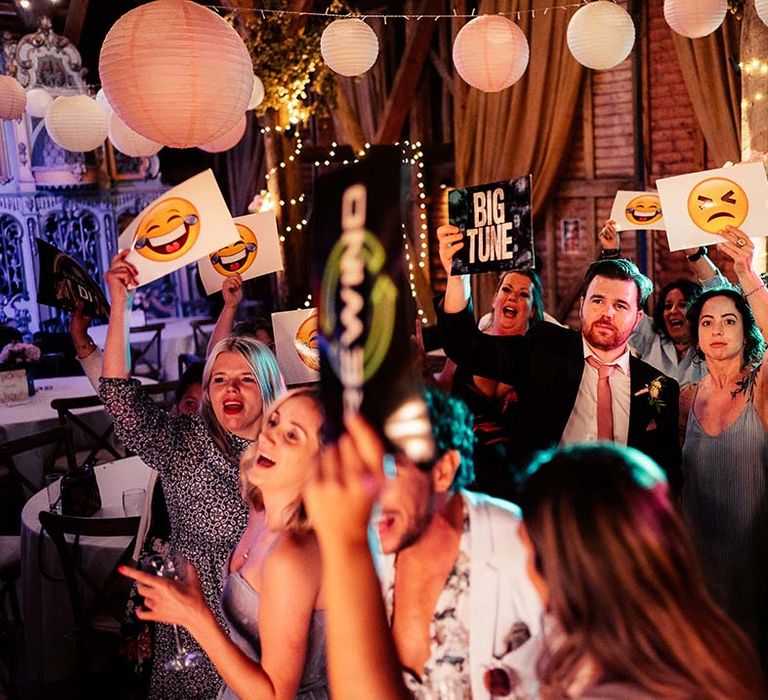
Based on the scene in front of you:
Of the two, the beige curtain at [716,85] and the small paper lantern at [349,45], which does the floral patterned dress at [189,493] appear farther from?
the beige curtain at [716,85]

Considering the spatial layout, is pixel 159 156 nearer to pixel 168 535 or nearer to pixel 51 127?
pixel 51 127

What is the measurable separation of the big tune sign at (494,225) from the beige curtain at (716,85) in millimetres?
3736

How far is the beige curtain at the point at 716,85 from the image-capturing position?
18.8ft

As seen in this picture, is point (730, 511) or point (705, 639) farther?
point (730, 511)

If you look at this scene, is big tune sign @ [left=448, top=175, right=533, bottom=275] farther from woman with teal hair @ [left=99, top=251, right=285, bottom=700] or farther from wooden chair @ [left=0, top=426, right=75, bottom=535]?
wooden chair @ [left=0, top=426, right=75, bottom=535]

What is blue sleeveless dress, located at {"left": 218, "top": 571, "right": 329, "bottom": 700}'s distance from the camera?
1.65 m

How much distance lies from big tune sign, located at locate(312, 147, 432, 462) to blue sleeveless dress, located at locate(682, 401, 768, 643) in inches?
73.2

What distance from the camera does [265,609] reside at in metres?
1.59

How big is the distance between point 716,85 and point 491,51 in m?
2.47

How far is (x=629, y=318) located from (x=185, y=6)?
1627 millimetres

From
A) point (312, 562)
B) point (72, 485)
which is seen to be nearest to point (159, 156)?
point (72, 485)

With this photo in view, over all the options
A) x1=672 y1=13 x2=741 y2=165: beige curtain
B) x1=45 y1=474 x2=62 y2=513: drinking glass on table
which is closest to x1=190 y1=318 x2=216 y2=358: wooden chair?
x1=45 y1=474 x2=62 y2=513: drinking glass on table

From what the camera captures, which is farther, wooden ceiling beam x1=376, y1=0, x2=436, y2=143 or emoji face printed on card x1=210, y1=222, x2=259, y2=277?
wooden ceiling beam x1=376, y1=0, x2=436, y2=143

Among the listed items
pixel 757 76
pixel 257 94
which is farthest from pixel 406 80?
pixel 757 76
